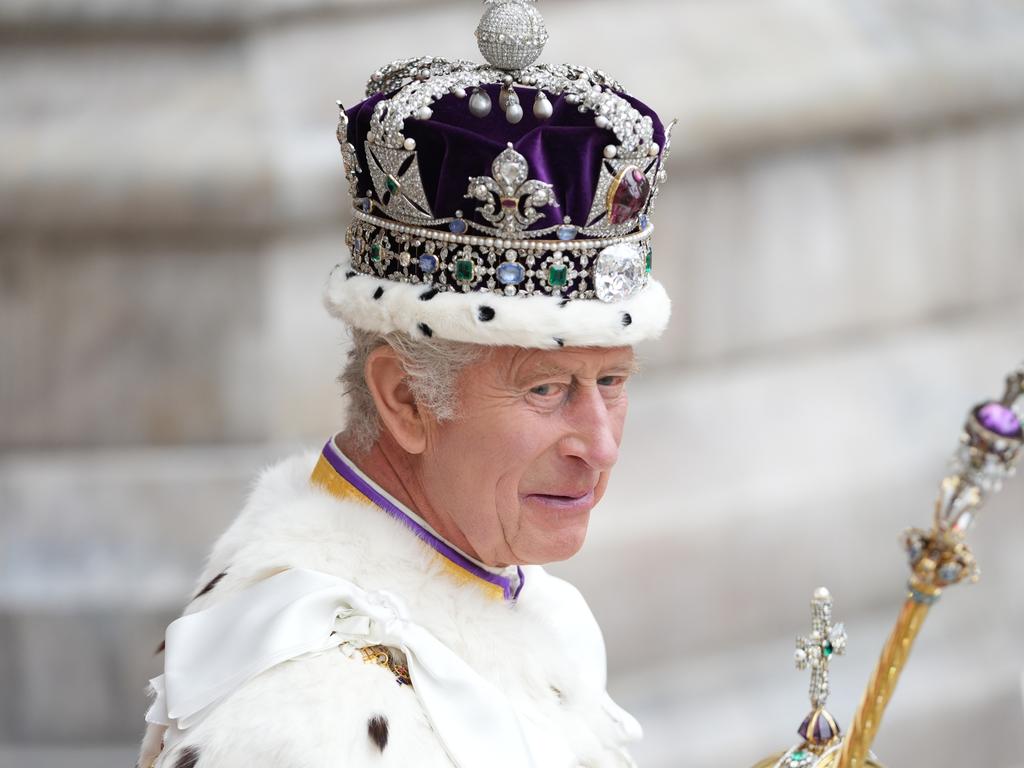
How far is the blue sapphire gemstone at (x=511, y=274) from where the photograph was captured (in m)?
1.86

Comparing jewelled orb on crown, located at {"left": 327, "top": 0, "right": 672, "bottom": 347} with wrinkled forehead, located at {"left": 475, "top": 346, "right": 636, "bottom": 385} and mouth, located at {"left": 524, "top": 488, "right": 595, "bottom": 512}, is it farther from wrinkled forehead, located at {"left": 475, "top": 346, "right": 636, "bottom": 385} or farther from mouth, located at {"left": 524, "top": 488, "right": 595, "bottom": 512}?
mouth, located at {"left": 524, "top": 488, "right": 595, "bottom": 512}

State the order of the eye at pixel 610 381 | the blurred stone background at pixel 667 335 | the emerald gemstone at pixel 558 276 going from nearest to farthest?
the emerald gemstone at pixel 558 276 < the eye at pixel 610 381 < the blurred stone background at pixel 667 335

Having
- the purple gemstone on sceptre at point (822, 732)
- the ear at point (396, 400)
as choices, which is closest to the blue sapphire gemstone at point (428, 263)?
the ear at point (396, 400)

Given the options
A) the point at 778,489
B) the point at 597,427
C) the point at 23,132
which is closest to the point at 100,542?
the point at 23,132

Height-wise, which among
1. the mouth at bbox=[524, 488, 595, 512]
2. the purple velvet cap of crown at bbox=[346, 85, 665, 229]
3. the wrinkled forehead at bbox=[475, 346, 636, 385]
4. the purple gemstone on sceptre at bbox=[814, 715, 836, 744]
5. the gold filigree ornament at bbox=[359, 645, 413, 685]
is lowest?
the purple gemstone on sceptre at bbox=[814, 715, 836, 744]

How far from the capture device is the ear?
6.41 feet

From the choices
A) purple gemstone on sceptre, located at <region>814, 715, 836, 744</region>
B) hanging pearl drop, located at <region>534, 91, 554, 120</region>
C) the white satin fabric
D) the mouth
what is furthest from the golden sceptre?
hanging pearl drop, located at <region>534, 91, 554, 120</region>

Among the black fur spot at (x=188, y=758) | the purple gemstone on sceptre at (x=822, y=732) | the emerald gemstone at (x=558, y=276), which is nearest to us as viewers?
the black fur spot at (x=188, y=758)

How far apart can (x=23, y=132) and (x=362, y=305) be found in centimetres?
220

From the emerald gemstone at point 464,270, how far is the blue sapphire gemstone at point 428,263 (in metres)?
0.04

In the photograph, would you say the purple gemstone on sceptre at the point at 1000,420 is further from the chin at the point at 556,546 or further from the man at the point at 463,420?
→ the chin at the point at 556,546

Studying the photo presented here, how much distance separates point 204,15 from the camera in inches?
151

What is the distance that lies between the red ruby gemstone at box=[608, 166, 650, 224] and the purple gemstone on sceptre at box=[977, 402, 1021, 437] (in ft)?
2.39

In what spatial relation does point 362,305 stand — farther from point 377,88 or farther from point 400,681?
point 400,681
